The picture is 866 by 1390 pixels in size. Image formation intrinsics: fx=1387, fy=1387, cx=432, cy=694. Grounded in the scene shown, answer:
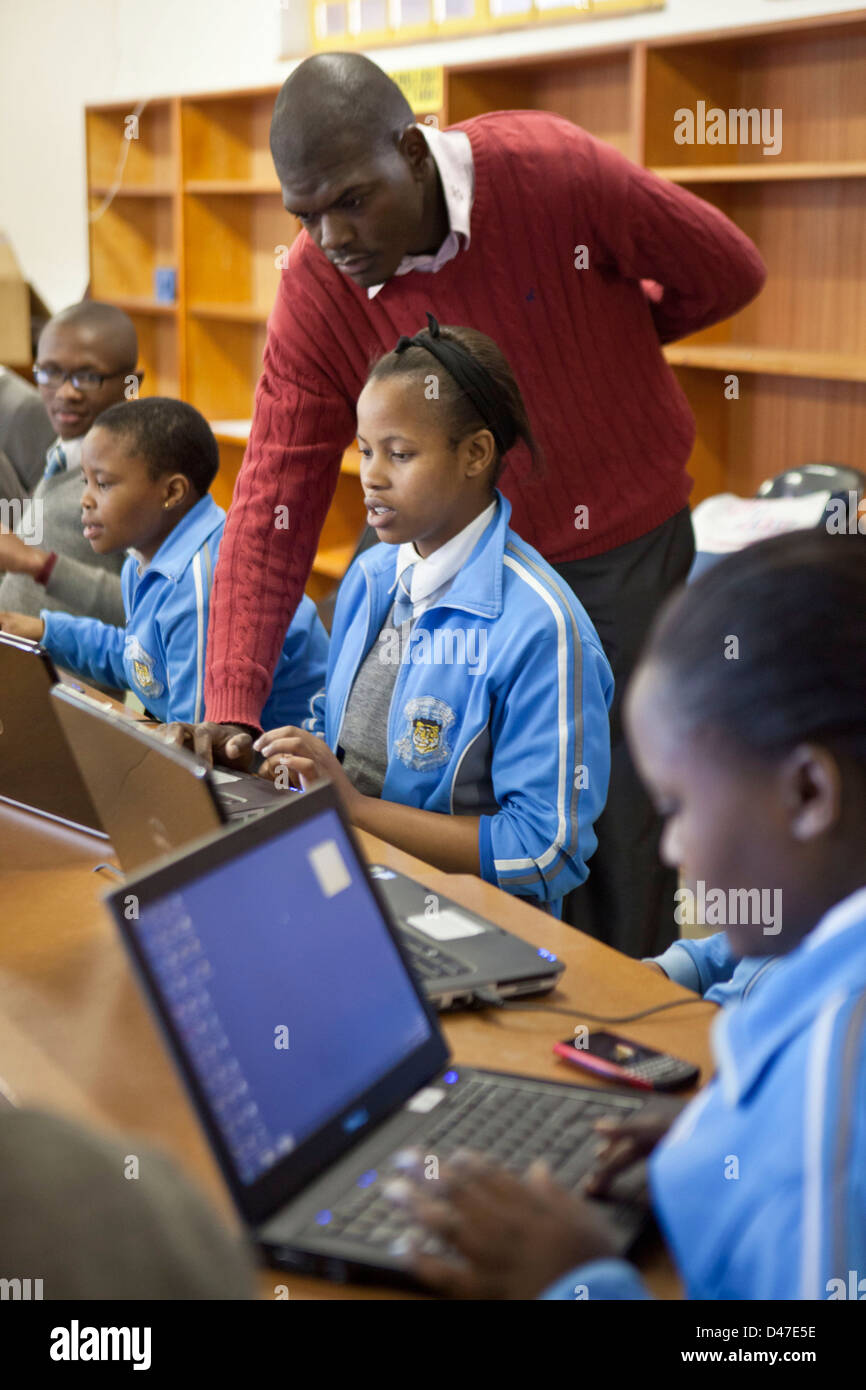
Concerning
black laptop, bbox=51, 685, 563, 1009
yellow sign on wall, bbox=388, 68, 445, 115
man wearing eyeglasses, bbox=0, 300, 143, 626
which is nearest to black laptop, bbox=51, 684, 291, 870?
black laptop, bbox=51, 685, 563, 1009

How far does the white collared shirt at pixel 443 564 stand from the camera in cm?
171

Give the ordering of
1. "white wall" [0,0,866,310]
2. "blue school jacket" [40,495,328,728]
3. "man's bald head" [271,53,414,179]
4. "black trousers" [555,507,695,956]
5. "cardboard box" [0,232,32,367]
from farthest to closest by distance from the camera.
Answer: "cardboard box" [0,232,32,367] → "white wall" [0,0,866,310] → "blue school jacket" [40,495,328,728] → "black trousers" [555,507,695,956] → "man's bald head" [271,53,414,179]

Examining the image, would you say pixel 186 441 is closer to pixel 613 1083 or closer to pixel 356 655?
pixel 356 655

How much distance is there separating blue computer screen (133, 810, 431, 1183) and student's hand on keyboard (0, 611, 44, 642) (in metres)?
1.47

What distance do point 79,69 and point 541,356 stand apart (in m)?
5.27

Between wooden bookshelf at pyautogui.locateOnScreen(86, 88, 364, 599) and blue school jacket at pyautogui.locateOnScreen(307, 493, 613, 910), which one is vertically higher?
wooden bookshelf at pyautogui.locateOnScreen(86, 88, 364, 599)

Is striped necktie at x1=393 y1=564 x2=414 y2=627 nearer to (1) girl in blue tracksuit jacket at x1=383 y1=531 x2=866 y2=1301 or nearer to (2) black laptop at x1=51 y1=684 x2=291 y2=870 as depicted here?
(2) black laptop at x1=51 y1=684 x2=291 y2=870

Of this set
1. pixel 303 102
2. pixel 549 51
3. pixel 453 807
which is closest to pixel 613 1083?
pixel 453 807

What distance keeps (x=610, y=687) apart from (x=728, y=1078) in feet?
3.36

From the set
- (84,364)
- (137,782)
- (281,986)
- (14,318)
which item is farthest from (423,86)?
(281,986)

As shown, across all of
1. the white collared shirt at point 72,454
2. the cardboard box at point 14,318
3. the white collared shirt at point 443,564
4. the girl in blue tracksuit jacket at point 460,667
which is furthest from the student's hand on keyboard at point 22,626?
the cardboard box at point 14,318

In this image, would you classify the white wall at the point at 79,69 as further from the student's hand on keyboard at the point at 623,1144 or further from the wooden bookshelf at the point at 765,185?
the student's hand on keyboard at the point at 623,1144

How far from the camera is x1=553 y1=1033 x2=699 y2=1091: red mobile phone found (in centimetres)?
101

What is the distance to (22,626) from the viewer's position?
2354 millimetres
